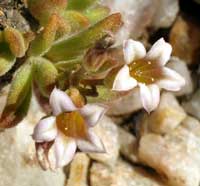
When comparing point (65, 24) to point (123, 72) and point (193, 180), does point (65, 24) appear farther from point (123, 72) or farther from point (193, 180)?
point (193, 180)

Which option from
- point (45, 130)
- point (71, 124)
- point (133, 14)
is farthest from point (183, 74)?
point (45, 130)

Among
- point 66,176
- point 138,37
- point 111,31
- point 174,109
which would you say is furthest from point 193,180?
point 111,31

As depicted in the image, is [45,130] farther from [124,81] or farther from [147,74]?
[147,74]

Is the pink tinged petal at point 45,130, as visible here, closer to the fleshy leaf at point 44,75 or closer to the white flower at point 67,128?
the white flower at point 67,128

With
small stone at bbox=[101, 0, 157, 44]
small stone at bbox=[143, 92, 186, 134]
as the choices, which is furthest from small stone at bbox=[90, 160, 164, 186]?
small stone at bbox=[101, 0, 157, 44]

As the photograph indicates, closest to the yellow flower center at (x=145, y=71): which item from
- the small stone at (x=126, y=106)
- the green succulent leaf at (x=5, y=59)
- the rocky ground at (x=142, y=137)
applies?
the green succulent leaf at (x=5, y=59)

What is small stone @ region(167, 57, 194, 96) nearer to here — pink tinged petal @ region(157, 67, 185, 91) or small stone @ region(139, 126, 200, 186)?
small stone @ region(139, 126, 200, 186)
